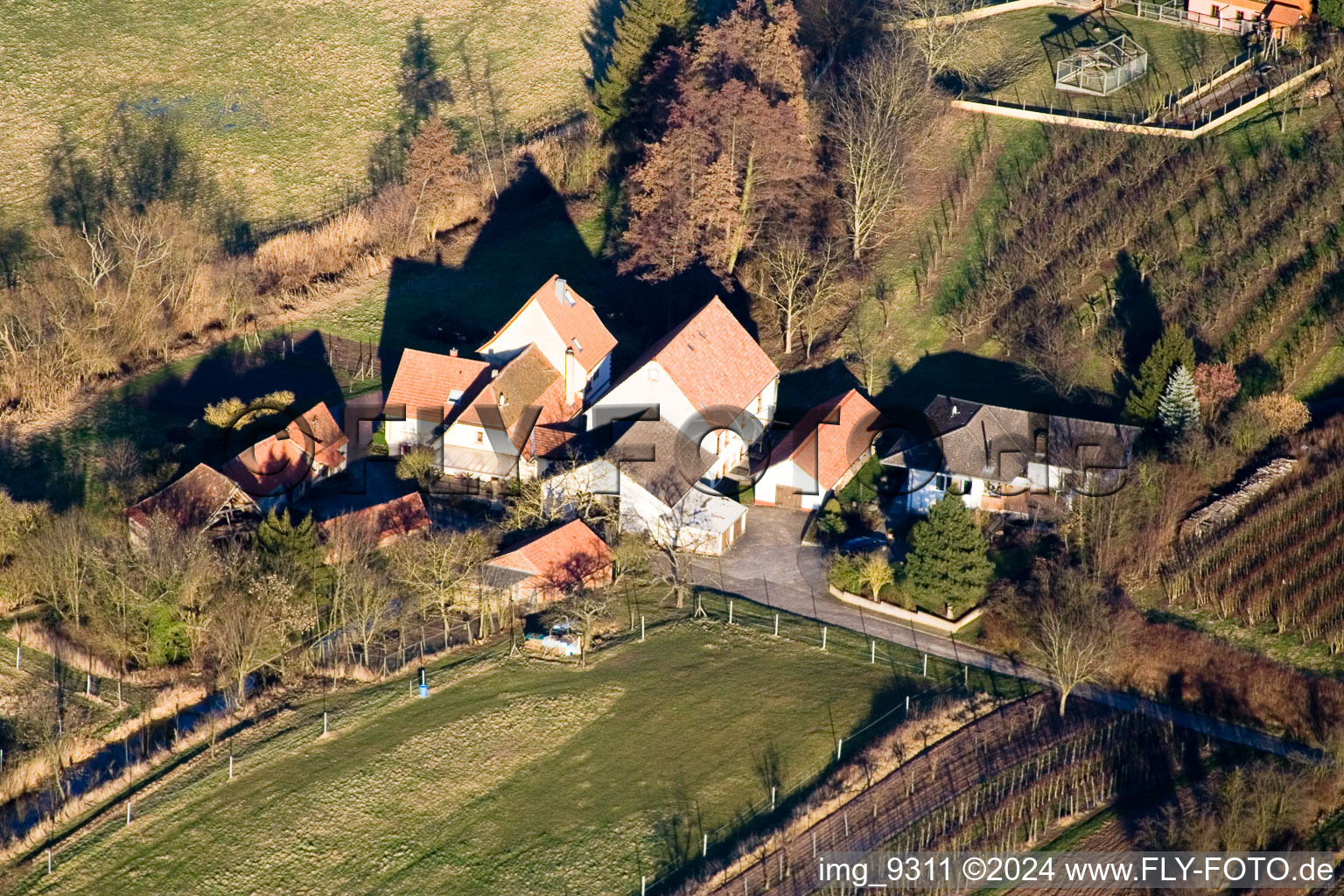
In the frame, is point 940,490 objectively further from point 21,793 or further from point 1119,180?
point 21,793

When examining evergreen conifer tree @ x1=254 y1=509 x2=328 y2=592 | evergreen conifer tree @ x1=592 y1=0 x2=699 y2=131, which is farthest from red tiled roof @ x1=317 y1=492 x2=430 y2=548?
evergreen conifer tree @ x1=592 y1=0 x2=699 y2=131

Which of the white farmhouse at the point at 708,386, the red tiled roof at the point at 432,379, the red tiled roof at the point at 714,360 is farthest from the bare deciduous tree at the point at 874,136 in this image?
the red tiled roof at the point at 432,379

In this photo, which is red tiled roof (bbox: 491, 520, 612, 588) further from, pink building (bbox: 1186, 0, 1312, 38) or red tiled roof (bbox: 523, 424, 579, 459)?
pink building (bbox: 1186, 0, 1312, 38)

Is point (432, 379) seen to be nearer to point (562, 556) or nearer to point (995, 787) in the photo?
point (562, 556)

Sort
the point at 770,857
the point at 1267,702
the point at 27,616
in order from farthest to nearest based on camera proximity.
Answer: the point at 27,616 → the point at 1267,702 → the point at 770,857

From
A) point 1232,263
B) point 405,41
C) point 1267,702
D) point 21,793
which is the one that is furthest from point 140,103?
point 1267,702

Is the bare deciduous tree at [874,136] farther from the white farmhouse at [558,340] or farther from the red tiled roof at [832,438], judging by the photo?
the white farmhouse at [558,340]

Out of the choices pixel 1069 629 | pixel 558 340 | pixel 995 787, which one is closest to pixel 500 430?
pixel 558 340
